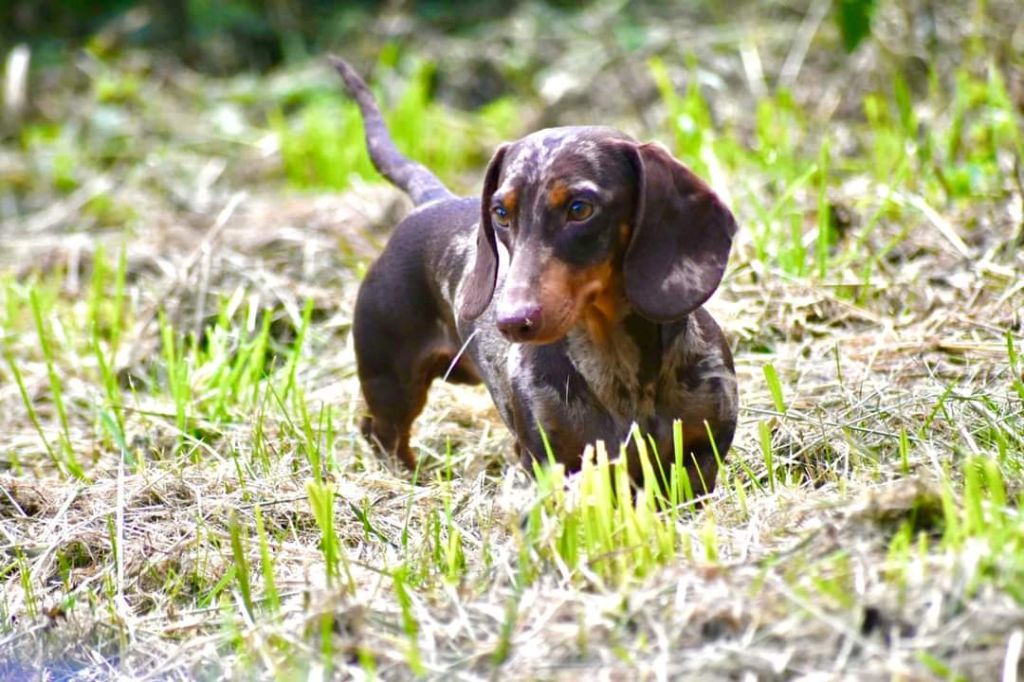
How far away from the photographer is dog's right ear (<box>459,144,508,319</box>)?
3.17m

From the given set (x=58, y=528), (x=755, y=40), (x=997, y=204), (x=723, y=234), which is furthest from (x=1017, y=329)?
(x=755, y=40)

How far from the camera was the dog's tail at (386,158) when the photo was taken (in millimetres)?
4129

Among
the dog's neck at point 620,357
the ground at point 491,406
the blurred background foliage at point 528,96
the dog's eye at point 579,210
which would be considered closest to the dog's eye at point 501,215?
the dog's eye at point 579,210

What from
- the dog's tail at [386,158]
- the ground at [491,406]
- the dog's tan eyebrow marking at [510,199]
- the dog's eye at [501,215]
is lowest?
the ground at [491,406]

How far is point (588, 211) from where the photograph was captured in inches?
115

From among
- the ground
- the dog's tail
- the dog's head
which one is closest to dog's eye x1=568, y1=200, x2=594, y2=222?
the dog's head

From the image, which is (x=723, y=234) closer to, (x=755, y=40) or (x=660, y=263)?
(x=660, y=263)

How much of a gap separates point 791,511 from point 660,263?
541mm

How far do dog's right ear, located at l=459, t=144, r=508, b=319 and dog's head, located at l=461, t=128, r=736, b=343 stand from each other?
0.29 ft

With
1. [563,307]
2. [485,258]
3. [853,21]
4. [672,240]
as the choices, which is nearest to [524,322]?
[563,307]

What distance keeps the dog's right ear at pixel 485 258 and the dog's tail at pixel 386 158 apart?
857 millimetres

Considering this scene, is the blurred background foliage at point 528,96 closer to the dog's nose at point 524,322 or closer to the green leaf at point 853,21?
the green leaf at point 853,21

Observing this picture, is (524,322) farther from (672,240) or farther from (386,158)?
(386,158)

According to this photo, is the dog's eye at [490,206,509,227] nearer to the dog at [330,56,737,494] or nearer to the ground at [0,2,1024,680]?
the dog at [330,56,737,494]
